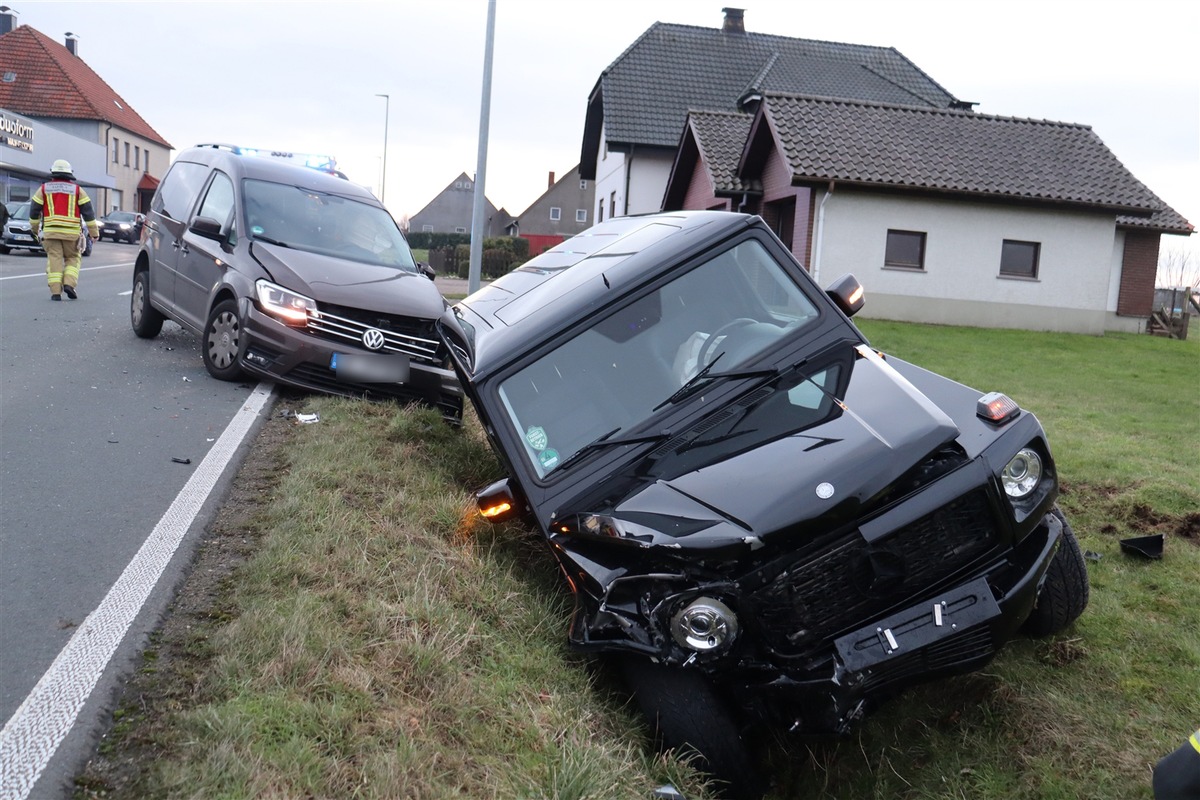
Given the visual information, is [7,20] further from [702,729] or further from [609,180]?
[702,729]

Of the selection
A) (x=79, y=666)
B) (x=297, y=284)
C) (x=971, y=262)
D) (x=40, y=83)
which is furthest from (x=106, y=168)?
(x=79, y=666)

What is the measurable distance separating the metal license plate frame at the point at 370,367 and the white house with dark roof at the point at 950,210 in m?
14.7

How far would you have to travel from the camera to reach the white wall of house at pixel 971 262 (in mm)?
22094

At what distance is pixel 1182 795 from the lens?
252cm

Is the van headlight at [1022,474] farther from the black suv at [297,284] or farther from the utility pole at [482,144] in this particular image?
the utility pole at [482,144]

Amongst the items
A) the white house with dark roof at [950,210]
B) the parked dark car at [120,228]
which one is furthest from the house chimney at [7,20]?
the white house with dark roof at [950,210]

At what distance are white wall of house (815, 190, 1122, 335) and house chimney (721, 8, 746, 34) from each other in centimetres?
2034

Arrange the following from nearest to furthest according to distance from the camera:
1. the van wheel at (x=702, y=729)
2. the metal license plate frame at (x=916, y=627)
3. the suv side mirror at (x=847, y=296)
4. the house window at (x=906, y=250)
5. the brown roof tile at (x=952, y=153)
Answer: the metal license plate frame at (x=916, y=627)
the van wheel at (x=702, y=729)
the suv side mirror at (x=847, y=296)
the brown roof tile at (x=952, y=153)
the house window at (x=906, y=250)

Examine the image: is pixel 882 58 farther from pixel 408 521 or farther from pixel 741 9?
pixel 408 521

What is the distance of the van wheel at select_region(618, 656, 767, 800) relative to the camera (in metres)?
3.48

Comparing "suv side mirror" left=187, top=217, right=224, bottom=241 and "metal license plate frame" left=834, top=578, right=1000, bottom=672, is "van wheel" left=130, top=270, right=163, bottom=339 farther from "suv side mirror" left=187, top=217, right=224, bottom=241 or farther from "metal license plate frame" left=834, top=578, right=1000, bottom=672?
"metal license plate frame" left=834, top=578, right=1000, bottom=672

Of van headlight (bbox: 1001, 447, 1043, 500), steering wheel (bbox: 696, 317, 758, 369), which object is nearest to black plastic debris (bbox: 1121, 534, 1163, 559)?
van headlight (bbox: 1001, 447, 1043, 500)

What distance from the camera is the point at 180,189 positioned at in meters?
10.6

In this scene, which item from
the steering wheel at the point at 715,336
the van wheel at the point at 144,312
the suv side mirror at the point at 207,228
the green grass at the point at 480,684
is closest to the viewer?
the green grass at the point at 480,684
